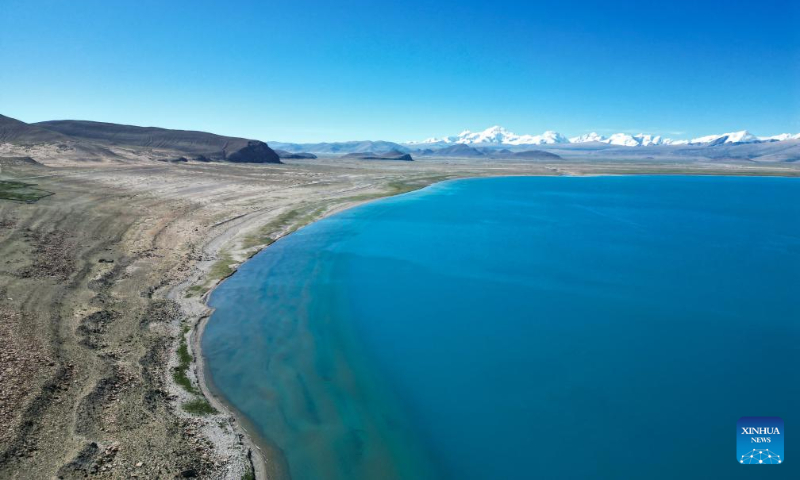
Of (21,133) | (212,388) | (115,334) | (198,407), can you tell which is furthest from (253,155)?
(198,407)

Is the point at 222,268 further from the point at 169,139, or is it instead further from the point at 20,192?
the point at 169,139

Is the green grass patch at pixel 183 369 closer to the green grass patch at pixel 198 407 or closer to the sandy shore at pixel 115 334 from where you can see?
the sandy shore at pixel 115 334

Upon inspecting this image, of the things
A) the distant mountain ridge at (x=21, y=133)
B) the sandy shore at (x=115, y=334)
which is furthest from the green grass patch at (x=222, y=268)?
the distant mountain ridge at (x=21, y=133)

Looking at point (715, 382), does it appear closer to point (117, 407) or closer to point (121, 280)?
point (117, 407)

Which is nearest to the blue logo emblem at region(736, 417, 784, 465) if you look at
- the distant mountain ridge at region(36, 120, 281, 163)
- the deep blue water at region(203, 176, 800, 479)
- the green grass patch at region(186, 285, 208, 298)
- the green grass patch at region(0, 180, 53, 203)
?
the deep blue water at region(203, 176, 800, 479)

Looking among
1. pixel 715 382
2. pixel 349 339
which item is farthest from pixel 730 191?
pixel 349 339

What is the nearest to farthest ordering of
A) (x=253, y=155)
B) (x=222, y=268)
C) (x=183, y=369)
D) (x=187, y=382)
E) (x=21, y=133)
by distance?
1. (x=187, y=382)
2. (x=183, y=369)
3. (x=222, y=268)
4. (x=21, y=133)
5. (x=253, y=155)
